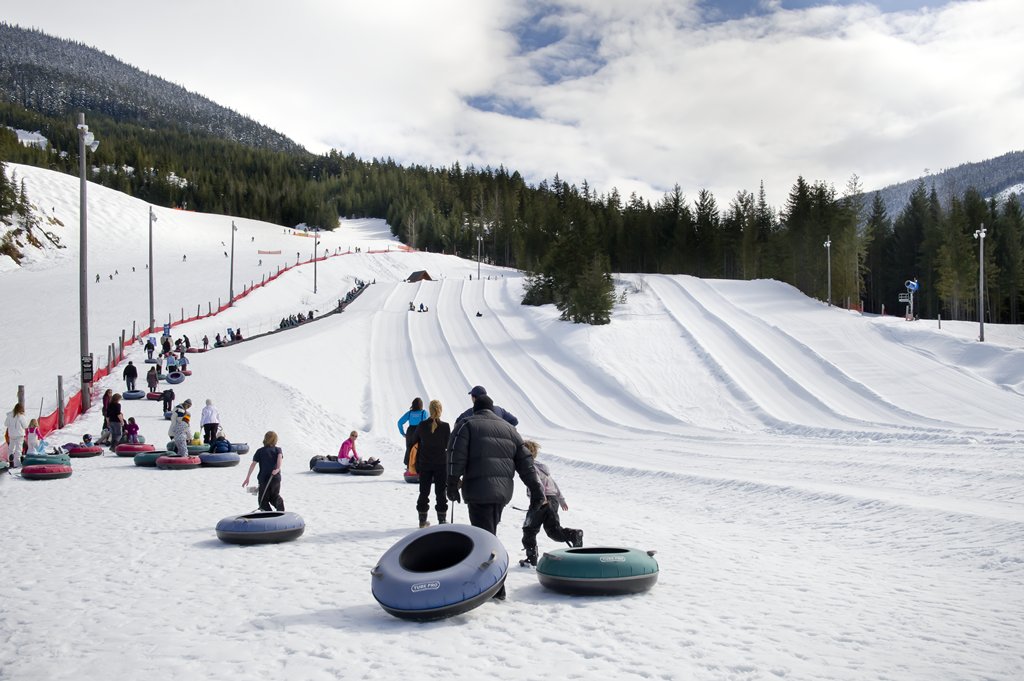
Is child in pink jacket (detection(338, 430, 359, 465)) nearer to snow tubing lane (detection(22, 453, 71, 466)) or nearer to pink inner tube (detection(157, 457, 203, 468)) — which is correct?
pink inner tube (detection(157, 457, 203, 468))

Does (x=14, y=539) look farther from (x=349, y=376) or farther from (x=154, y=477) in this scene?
(x=349, y=376)

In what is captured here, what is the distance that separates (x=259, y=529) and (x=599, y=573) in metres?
4.71

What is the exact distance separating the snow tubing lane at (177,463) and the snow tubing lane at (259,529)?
8.45 meters

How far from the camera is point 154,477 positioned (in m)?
Answer: 16.7

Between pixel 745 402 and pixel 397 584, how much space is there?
2579cm

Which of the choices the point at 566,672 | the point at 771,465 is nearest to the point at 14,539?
the point at 566,672

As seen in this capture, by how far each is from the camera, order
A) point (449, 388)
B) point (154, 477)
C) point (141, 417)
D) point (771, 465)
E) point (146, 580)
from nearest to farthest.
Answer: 1. point (146, 580)
2. point (154, 477)
3. point (771, 465)
4. point (141, 417)
5. point (449, 388)

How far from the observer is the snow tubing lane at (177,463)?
17797 mm

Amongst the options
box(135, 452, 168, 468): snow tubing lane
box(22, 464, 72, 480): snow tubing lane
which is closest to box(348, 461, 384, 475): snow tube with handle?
box(135, 452, 168, 468): snow tubing lane

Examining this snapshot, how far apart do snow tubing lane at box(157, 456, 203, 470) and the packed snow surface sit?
1.11 metres

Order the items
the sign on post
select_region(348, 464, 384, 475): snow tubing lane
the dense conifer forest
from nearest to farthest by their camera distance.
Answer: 1. select_region(348, 464, 384, 475): snow tubing lane
2. the sign on post
3. the dense conifer forest

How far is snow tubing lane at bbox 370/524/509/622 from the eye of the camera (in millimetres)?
6734

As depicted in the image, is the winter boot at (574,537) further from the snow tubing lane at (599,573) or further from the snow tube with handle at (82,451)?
the snow tube with handle at (82,451)

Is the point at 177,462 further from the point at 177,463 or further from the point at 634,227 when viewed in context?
the point at 634,227
